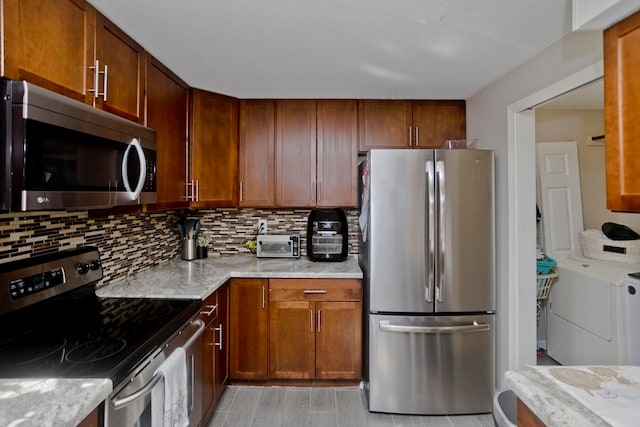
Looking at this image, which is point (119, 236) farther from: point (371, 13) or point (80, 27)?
point (371, 13)

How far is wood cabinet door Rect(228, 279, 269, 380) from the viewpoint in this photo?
2.31 metres

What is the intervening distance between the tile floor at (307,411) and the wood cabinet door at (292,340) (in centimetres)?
15

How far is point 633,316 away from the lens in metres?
1.99

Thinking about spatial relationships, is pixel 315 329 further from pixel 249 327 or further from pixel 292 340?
pixel 249 327

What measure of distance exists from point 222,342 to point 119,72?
1712 millimetres

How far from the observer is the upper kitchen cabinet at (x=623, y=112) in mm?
958

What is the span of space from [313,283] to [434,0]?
178 cm

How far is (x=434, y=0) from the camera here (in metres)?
1.33

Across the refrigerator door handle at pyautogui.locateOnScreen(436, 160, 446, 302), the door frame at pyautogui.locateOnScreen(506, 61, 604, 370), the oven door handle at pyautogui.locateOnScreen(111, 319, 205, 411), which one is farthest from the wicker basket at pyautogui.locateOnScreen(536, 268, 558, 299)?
the oven door handle at pyautogui.locateOnScreen(111, 319, 205, 411)

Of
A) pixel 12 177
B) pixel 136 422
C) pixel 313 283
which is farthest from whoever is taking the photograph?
pixel 313 283

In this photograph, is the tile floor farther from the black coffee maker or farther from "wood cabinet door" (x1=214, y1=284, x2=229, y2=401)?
the black coffee maker

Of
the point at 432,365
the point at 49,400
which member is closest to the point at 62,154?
the point at 49,400

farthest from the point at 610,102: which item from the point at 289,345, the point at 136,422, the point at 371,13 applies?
the point at 289,345

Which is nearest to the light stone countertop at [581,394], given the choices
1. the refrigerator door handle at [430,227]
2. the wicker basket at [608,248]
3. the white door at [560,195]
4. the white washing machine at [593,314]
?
the refrigerator door handle at [430,227]
